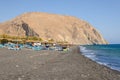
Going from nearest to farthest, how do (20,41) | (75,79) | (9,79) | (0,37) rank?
1. (9,79)
2. (75,79)
3. (0,37)
4. (20,41)

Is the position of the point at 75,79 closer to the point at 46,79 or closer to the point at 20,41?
the point at 46,79

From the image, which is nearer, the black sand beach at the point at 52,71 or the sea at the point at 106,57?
the black sand beach at the point at 52,71

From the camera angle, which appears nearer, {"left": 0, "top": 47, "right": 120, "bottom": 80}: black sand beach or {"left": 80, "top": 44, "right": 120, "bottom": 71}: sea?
{"left": 0, "top": 47, "right": 120, "bottom": 80}: black sand beach

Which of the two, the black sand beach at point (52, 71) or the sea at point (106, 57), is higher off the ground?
the black sand beach at point (52, 71)

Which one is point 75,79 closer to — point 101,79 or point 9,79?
point 101,79

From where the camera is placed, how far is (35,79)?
52.5ft

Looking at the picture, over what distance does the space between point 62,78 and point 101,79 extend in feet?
8.34

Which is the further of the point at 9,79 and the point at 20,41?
the point at 20,41

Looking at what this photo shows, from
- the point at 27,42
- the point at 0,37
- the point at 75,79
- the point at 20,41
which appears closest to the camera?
the point at 75,79

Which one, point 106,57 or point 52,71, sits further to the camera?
point 106,57

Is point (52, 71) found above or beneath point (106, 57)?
above

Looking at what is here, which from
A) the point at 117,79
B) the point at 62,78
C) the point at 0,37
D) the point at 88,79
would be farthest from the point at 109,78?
the point at 0,37

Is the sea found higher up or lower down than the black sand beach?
lower down

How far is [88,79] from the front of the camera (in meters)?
17.0
